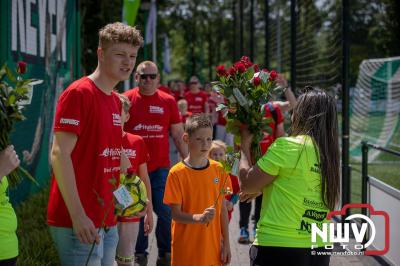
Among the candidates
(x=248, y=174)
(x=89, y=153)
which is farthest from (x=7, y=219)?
(x=248, y=174)

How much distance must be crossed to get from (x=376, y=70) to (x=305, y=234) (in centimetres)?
1850

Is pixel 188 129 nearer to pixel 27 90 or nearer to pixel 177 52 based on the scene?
pixel 27 90

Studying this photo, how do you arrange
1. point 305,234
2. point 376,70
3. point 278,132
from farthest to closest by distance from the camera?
point 376,70, point 278,132, point 305,234

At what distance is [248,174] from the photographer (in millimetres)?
3551

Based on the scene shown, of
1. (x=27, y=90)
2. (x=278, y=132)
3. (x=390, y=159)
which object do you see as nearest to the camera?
(x=27, y=90)

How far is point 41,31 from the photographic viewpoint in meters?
10.5

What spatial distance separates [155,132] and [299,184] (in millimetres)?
3548

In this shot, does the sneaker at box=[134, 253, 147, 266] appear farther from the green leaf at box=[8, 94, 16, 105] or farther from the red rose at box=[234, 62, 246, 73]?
the green leaf at box=[8, 94, 16, 105]

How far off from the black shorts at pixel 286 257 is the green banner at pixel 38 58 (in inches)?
220

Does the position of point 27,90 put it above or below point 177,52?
below

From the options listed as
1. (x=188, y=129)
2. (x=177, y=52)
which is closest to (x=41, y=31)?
(x=188, y=129)

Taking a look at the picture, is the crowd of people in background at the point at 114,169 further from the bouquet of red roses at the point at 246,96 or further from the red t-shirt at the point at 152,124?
the red t-shirt at the point at 152,124

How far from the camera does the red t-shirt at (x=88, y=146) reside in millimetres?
3295

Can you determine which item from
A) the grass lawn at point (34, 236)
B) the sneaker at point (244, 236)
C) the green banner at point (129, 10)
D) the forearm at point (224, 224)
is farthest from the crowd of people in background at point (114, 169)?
the green banner at point (129, 10)
